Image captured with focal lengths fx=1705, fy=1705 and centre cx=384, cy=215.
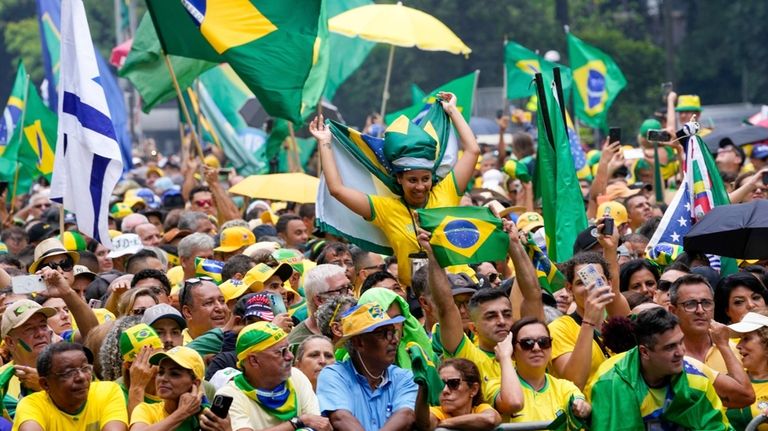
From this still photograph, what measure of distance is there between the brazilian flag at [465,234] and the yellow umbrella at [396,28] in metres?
7.99

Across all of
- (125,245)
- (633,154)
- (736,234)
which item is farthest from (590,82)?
(736,234)

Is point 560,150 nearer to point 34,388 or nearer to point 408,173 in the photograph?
point 408,173

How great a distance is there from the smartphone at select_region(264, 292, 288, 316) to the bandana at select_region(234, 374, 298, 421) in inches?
64.6

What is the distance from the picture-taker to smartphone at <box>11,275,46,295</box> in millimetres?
9164

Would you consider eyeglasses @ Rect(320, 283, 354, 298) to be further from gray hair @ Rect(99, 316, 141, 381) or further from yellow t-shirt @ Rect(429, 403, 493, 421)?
yellow t-shirt @ Rect(429, 403, 493, 421)

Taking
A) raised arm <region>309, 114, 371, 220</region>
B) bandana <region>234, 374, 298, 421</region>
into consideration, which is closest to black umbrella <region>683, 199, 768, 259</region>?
raised arm <region>309, 114, 371, 220</region>

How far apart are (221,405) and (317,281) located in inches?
92.6

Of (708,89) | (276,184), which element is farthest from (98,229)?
(708,89)

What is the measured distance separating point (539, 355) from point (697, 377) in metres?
0.76

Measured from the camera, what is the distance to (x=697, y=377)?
25.0 ft

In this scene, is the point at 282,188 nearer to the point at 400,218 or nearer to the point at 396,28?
the point at 396,28

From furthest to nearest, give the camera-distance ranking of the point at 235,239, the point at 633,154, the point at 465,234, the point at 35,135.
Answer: the point at 35,135 → the point at 633,154 → the point at 235,239 → the point at 465,234

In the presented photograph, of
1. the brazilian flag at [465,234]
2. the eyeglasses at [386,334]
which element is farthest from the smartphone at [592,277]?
the eyeglasses at [386,334]

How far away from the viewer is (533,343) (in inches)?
313
